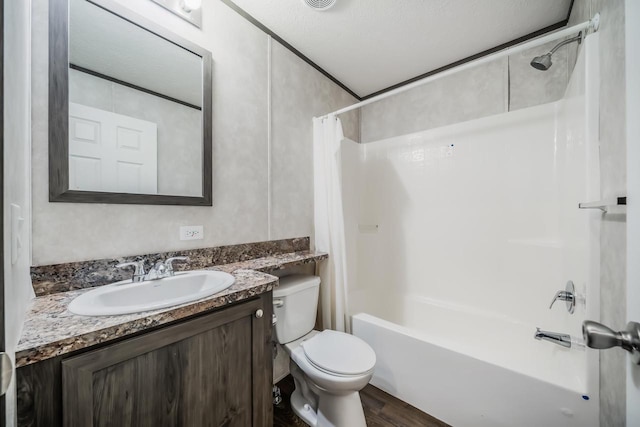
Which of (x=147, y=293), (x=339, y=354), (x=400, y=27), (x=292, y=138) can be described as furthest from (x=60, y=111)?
(x=400, y=27)

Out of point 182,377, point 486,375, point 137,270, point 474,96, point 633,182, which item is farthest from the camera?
point 474,96

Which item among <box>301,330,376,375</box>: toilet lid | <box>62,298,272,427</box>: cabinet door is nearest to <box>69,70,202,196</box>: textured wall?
<box>62,298,272,427</box>: cabinet door

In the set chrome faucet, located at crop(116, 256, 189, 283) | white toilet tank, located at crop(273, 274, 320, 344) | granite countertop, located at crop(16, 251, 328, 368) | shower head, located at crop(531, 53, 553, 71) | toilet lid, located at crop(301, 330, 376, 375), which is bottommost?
toilet lid, located at crop(301, 330, 376, 375)

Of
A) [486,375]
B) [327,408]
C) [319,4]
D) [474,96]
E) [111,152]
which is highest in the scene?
[319,4]

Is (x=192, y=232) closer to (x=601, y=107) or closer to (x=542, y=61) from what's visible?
(x=601, y=107)

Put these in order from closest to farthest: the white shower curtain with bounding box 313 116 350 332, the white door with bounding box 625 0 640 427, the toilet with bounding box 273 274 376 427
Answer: the white door with bounding box 625 0 640 427
the toilet with bounding box 273 274 376 427
the white shower curtain with bounding box 313 116 350 332

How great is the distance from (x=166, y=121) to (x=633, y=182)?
5.34 ft

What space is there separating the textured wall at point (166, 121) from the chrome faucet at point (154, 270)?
13.9 inches

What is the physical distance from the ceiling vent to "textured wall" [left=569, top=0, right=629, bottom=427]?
122cm

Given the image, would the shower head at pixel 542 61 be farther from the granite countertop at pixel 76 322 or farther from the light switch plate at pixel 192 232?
the light switch plate at pixel 192 232

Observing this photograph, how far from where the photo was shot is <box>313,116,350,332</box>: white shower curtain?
1.77 meters

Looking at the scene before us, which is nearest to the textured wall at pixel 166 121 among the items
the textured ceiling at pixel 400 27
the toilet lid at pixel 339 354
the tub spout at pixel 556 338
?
the textured ceiling at pixel 400 27

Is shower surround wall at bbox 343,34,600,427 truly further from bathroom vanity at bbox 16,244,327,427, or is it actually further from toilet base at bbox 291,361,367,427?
bathroom vanity at bbox 16,244,327,427

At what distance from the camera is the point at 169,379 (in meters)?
0.74
